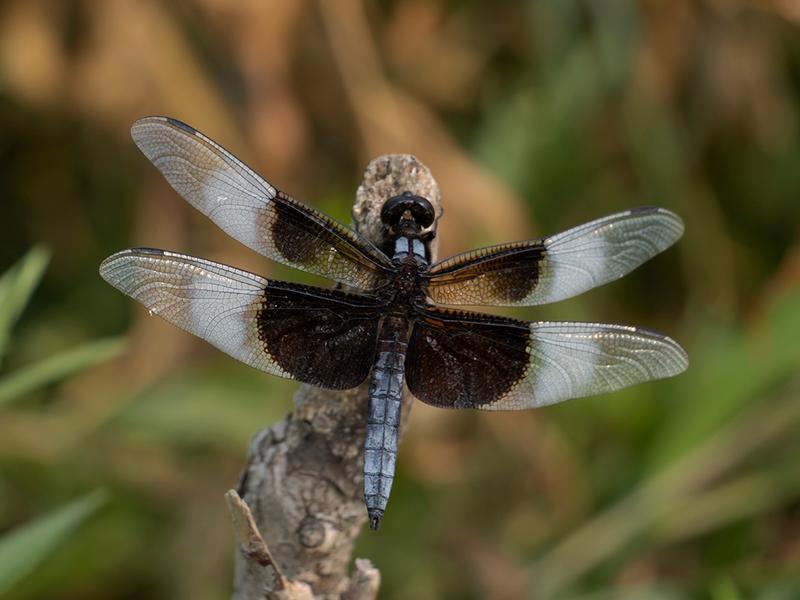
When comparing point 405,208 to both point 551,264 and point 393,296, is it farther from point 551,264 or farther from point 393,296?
point 551,264

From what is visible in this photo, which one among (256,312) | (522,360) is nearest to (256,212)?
(256,312)

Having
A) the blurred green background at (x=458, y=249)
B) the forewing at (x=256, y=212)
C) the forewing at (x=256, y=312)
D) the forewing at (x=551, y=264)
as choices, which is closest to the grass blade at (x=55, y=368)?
the forewing at (x=256, y=312)

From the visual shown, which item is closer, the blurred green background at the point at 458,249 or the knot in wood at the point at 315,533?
the knot in wood at the point at 315,533

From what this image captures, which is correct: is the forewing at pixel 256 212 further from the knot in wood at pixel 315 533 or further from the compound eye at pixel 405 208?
the knot in wood at pixel 315 533

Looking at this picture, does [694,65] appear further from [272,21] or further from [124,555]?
[124,555]

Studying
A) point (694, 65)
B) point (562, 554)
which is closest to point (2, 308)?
point (562, 554)

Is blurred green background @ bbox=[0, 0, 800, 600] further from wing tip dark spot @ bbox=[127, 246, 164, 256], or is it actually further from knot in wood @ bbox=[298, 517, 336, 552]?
knot in wood @ bbox=[298, 517, 336, 552]

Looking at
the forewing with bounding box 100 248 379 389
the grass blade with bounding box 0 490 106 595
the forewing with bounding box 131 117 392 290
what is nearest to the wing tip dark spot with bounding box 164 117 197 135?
the forewing with bounding box 131 117 392 290
